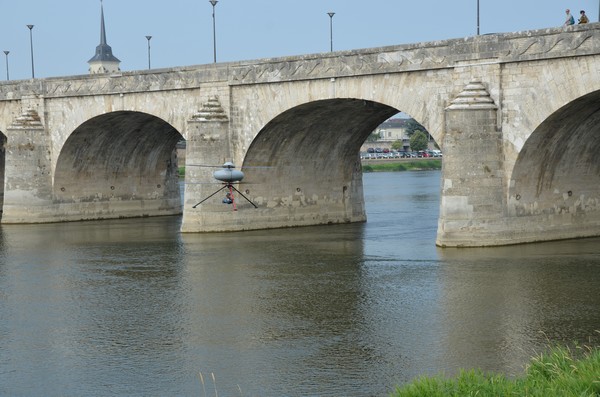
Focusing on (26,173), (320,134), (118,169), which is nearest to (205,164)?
(320,134)

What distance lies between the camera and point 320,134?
40000mm

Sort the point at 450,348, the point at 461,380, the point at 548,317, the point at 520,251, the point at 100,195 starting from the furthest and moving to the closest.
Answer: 1. the point at 100,195
2. the point at 520,251
3. the point at 548,317
4. the point at 450,348
5. the point at 461,380

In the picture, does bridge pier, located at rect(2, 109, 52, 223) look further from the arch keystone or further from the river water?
the arch keystone

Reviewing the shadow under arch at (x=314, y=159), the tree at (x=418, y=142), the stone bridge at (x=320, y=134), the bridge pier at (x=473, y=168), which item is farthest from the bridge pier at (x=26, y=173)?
the tree at (x=418, y=142)

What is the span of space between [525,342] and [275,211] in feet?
71.0

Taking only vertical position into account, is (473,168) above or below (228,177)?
above

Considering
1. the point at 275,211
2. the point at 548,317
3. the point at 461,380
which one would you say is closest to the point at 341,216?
the point at 275,211

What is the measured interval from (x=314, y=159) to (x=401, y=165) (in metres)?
75.0

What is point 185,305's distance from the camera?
82.0 feet

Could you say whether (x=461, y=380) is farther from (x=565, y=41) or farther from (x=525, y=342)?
(x=565, y=41)

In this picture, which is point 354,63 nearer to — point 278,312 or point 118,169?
point 278,312

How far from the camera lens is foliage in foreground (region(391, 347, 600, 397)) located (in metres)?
13.7

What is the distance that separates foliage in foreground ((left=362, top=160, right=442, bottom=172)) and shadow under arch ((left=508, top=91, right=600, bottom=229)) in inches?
3070

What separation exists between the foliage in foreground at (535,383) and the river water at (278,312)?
88.9 inches
